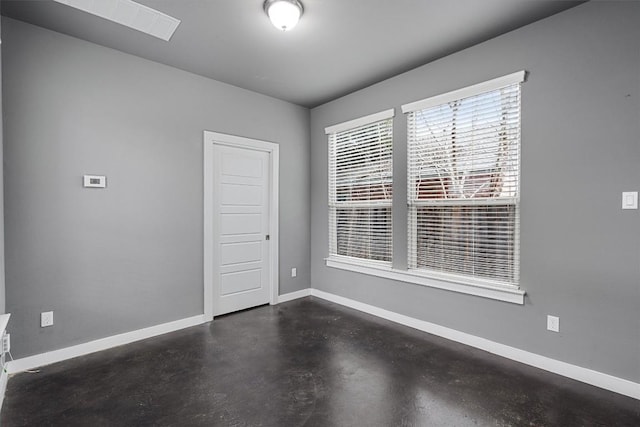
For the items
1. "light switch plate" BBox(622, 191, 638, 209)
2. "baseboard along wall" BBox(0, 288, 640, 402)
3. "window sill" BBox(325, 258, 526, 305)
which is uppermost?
"light switch plate" BBox(622, 191, 638, 209)

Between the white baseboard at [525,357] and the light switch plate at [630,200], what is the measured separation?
A: 121 centimetres

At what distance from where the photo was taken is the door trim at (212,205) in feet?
11.6

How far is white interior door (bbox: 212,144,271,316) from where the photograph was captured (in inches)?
146

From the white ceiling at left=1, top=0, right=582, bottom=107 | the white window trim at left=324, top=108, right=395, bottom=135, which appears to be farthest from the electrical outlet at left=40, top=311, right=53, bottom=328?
the white window trim at left=324, top=108, right=395, bottom=135

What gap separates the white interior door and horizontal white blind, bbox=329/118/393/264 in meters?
0.95

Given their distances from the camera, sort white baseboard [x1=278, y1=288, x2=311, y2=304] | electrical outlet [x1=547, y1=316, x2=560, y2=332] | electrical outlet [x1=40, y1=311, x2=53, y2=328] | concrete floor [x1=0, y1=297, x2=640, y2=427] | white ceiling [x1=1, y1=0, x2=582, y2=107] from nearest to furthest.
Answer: concrete floor [x1=0, y1=297, x2=640, y2=427]
white ceiling [x1=1, y1=0, x2=582, y2=107]
electrical outlet [x1=547, y1=316, x2=560, y2=332]
electrical outlet [x1=40, y1=311, x2=53, y2=328]
white baseboard [x1=278, y1=288, x2=311, y2=304]

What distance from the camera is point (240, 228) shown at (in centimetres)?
392

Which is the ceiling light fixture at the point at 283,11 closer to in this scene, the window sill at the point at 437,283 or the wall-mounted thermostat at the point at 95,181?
the wall-mounted thermostat at the point at 95,181

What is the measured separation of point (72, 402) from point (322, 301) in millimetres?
2828

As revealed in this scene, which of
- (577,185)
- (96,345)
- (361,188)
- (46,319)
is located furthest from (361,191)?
(46,319)

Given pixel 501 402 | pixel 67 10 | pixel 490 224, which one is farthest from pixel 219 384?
pixel 67 10

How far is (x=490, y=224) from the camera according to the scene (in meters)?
2.82

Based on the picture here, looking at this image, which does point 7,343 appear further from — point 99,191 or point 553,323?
point 553,323

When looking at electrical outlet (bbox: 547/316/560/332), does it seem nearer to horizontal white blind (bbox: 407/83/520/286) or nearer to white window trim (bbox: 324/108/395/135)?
horizontal white blind (bbox: 407/83/520/286)
